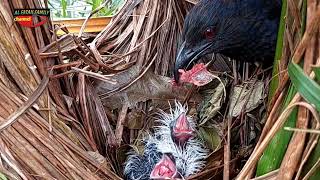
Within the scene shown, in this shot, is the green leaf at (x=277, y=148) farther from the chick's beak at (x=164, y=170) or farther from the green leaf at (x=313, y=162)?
the chick's beak at (x=164, y=170)

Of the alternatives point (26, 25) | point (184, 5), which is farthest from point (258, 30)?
point (26, 25)

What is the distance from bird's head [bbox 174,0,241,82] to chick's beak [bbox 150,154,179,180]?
25 cm

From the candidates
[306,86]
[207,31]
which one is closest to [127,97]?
[207,31]

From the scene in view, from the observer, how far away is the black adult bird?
1271mm

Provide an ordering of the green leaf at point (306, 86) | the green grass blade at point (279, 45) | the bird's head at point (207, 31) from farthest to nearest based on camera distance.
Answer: the bird's head at point (207, 31) < the green grass blade at point (279, 45) < the green leaf at point (306, 86)

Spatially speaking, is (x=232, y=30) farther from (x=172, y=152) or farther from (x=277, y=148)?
(x=277, y=148)

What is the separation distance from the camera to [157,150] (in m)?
1.08

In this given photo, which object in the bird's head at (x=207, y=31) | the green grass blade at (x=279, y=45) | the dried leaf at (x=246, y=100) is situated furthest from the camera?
the bird's head at (x=207, y=31)

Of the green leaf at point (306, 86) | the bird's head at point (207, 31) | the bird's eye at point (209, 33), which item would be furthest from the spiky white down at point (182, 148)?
the green leaf at point (306, 86)

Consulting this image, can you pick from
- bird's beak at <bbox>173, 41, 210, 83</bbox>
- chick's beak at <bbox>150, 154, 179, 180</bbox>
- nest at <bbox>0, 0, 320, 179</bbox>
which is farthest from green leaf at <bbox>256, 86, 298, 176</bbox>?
bird's beak at <bbox>173, 41, 210, 83</bbox>

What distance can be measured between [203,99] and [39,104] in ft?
1.43

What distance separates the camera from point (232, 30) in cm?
135

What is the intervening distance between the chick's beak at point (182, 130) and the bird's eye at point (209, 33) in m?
0.29

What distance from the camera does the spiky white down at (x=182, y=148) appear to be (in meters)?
1.06
